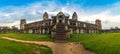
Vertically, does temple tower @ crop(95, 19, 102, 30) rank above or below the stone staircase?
above

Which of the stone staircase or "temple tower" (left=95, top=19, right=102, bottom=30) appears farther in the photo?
"temple tower" (left=95, top=19, right=102, bottom=30)

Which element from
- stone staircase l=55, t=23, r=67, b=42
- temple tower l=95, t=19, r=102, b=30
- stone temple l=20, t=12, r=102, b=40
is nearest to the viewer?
stone staircase l=55, t=23, r=67, b=42

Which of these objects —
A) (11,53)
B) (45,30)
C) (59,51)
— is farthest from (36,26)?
(11,53)

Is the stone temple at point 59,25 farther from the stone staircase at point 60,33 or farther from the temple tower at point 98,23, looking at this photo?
the temple tower at point 98,23

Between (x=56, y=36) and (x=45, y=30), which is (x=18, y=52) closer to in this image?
(x=56, y=36)

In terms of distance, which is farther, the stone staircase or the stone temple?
the stone temple

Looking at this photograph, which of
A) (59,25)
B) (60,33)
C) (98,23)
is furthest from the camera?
(98,23)

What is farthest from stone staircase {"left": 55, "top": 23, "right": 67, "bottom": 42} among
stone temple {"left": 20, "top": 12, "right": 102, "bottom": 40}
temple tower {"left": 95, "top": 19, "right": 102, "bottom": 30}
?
temple tower {"left": 95, "top": 19, "right": 102, "bottom": 30}

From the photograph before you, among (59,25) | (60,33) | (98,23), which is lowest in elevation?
(60,33)

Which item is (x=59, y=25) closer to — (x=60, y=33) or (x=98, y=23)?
(x=60, y=33)

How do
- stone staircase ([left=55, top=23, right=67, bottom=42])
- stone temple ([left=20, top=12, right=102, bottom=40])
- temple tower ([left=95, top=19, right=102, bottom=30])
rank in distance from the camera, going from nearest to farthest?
stone staircase ([left=55, top=23, right=67, bottom=42]), stone temple ([left=20, top=12, right=102, bottom=40]), temple tower ([left=95, top=19, right=102, bottom=30])

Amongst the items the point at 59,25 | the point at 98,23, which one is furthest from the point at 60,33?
the point at 98,23

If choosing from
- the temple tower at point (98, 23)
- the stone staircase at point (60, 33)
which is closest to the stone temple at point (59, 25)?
the stone staircase at point (60, 33)

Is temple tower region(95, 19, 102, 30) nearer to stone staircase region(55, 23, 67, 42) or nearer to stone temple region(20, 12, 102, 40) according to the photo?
stone temple region(20, 12, 102, 40)
